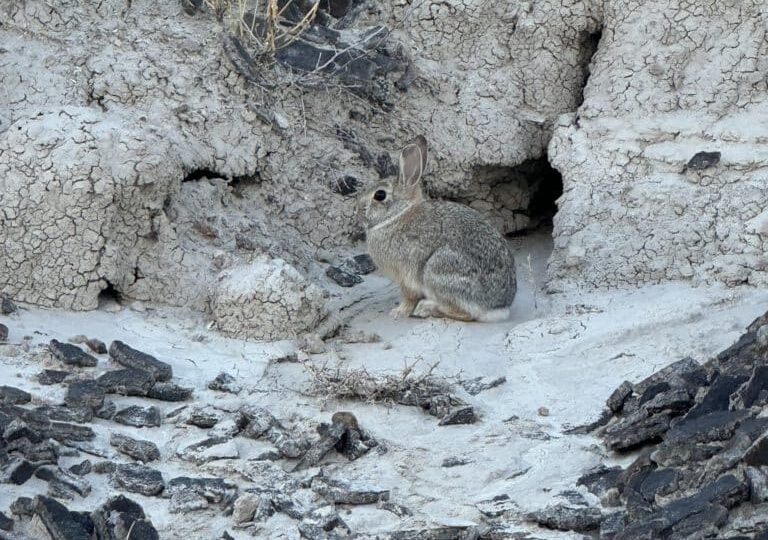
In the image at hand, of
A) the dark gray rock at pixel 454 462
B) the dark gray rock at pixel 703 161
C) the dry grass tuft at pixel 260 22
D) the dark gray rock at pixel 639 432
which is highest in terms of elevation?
the dry grass tuft at pixel 260 22

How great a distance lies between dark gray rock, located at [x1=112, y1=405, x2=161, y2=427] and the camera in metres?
6.80

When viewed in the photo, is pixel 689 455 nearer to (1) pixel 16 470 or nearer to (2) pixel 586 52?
(1) pixel 16 470

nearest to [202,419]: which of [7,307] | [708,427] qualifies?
[7,307]

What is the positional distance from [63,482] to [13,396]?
35.3 inches

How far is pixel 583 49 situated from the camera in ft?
31.8

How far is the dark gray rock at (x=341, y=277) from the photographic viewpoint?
9312 millimetres

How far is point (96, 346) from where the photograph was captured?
7582mm

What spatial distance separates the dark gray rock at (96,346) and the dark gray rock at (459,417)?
1.96 meters

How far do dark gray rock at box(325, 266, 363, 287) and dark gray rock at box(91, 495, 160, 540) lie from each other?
3661 mm

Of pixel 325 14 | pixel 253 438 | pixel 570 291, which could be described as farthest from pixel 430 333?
pixel 325 14

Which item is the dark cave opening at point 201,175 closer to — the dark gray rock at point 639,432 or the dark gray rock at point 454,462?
the dark gray rock at point 454,462

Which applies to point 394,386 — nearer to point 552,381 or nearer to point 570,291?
point 552,381

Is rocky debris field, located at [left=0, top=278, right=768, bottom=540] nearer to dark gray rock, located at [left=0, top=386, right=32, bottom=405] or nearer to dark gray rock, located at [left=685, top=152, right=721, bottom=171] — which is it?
dark gray rock, located at [left=0, top=386, right=32, bottom=405]

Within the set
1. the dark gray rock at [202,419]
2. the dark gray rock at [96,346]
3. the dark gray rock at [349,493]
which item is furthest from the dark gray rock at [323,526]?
the dark gray rock at [96,346]
